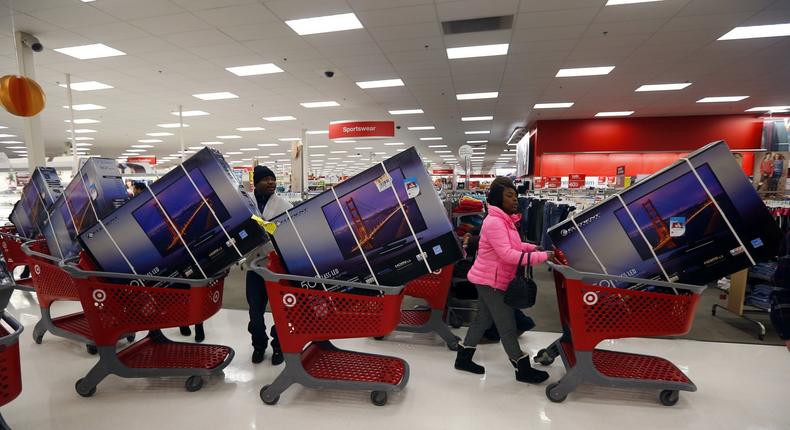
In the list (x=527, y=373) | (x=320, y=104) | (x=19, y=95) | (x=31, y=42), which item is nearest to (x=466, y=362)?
(x=527, y=373)

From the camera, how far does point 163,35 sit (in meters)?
5.83

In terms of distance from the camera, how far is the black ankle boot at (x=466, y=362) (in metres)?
2.72

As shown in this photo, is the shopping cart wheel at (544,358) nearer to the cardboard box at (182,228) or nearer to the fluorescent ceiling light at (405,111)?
the cardboard box at (182,228)

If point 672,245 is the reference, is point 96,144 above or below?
above

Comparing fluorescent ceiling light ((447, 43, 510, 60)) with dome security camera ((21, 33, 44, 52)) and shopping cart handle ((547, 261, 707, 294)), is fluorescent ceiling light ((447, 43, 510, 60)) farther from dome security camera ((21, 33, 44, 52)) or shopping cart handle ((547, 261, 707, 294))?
dome security camera ((21, 33, 44, 52))

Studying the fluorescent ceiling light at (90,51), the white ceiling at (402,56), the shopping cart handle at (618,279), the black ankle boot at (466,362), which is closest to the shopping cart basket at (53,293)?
the black ankle boot at (466,362)

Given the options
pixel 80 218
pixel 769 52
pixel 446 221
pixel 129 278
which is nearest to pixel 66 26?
pixel 80 218

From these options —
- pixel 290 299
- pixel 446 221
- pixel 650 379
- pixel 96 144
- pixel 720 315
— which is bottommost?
pixel 720 315

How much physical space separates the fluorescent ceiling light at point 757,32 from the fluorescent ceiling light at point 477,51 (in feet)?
11.2

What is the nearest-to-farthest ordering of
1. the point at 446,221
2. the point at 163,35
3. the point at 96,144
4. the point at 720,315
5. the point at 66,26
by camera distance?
the point at 446,221, the point at 720,315, the point at 66,26, the point at 163,35, the point at 96,144

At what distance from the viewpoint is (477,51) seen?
21.6 feet

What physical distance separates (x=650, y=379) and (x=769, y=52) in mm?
7778

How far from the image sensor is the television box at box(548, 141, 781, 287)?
198cm

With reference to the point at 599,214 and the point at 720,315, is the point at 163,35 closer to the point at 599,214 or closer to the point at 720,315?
the point at 599,214
